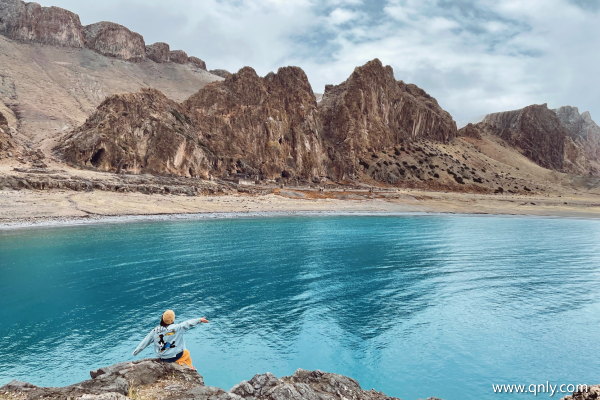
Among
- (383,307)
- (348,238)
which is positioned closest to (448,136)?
(348,238)

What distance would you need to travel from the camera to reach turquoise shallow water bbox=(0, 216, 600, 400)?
12.0 m

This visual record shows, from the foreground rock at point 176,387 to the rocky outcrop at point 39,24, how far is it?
650ft

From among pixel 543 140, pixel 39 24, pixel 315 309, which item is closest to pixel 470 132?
pixel 543 140

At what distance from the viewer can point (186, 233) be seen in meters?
39.9

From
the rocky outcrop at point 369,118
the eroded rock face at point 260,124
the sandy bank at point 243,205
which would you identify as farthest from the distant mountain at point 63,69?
the rocky outcrop at point 369,118

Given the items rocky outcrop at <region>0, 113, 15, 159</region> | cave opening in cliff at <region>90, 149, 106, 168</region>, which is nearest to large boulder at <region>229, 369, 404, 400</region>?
rocky outcrop at <region>0, 113, 15, 159</region>

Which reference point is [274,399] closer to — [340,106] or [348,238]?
[348,238]

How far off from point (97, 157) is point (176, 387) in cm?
7264

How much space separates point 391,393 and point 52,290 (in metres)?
18.5

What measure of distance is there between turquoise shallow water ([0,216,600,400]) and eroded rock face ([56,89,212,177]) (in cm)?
3740

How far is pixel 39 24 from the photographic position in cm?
15612

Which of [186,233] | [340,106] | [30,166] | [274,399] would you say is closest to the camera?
[274,399]

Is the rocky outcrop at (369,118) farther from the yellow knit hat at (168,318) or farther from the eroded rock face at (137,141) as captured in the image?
the yellow knit hat at (168,318)

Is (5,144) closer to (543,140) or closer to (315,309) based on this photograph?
(315,309)
